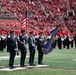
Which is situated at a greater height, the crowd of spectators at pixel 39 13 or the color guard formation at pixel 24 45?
the crowd of spectators at pixel 39 13

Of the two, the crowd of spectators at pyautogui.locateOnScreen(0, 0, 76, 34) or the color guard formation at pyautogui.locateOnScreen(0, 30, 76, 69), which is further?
the crowd of spectators at pyautogui.locateOnScreen(0, 0, 76, 34)

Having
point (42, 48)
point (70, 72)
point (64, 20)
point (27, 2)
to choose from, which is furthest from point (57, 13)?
point (70, 72)

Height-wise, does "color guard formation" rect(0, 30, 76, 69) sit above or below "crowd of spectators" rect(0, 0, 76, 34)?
below

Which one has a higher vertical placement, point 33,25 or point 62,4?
point 62,4

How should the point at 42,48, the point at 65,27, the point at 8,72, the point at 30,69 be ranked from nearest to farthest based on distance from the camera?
the point at 8,72 → the point at 30,69 → the point at 42,48 → the point at 65,27

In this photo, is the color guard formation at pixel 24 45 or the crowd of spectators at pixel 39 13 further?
the crowd of spectators at pixel 39 13

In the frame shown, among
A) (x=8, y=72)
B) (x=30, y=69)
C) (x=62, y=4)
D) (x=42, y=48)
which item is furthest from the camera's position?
(x=62, y=4)

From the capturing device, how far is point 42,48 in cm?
1738

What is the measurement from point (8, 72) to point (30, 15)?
1185 inches

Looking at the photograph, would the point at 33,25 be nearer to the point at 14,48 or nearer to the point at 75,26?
the point at 75,26

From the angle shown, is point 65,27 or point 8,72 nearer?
point 8,72

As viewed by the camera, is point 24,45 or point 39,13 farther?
point 39,13

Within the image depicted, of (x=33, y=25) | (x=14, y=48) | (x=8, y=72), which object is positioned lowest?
(x=8, y=72)

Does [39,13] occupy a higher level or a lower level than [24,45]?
higher
